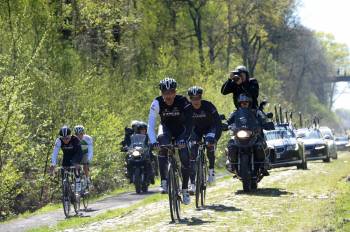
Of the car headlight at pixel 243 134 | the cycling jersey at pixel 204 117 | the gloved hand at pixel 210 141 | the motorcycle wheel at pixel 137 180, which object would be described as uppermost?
the cycling jersey at pixel 204 117

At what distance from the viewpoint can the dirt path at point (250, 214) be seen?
11430 millimetres

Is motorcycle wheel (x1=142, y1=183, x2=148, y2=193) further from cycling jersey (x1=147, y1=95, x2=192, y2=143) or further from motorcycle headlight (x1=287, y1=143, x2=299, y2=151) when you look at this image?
cycling jersey (x1=147, y1=95, x2=192, y2=143)

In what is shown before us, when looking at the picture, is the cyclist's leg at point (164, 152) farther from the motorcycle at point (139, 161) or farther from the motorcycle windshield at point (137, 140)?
the motorcycle windshield at point (137, 140)

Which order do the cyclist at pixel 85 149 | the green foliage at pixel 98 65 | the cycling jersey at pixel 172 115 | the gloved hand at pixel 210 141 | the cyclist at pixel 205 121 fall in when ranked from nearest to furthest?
the cycling jersey at pixel 172 115, the gloved hand at pixel 210 141, the cyclist at pixel 205 121, the cyclist at pixel 85 149, the green foliage at pixel 98 65

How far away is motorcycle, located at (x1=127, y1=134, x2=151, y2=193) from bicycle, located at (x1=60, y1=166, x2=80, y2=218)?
693 cm

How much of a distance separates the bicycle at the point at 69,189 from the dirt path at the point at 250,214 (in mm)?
2054

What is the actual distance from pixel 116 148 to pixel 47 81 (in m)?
3.65

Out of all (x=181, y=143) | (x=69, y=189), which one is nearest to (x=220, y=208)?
(x=181, y=143)

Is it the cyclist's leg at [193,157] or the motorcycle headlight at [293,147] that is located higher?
the motorcycle headlight at [293,147]

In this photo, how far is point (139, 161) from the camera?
25.7m

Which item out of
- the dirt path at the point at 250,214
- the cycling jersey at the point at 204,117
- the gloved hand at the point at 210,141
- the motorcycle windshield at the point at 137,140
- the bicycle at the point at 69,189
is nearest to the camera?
the dirt path at the point at 250,214

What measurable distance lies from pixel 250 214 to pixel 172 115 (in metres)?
2.10

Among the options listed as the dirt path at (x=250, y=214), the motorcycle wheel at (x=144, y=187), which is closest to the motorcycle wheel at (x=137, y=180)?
the motorcycle wheel at (x=144, y=187)

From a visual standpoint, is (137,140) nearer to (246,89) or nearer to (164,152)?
(246,89)
